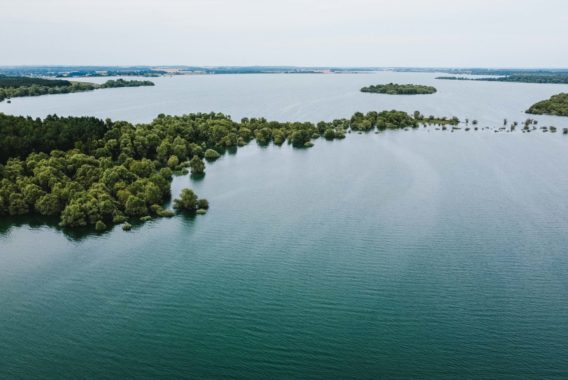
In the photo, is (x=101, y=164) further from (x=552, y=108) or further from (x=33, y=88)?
(x=33, y=88)

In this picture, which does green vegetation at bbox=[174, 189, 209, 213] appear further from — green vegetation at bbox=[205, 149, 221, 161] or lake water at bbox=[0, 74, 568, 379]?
green vegetation at bbox=[205, 149, 221, 161]

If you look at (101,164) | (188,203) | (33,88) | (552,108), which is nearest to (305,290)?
(188,203)

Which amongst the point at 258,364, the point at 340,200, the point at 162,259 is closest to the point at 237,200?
the point at 340,200

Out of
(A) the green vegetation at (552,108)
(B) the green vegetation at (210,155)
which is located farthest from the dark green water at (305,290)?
(A) the green vegetation at (552,108)

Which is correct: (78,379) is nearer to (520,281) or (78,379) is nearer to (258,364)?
(258,364)

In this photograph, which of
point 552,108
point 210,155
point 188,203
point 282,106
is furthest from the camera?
point 282,106

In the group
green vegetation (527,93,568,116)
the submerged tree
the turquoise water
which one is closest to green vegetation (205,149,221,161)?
the submerged tree

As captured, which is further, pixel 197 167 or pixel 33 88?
pixel 33 88
